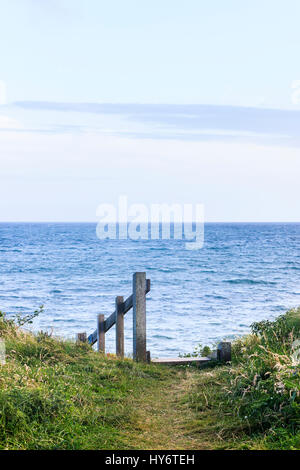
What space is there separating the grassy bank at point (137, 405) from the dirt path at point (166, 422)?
0.01 metres

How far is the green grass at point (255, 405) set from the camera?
538cm

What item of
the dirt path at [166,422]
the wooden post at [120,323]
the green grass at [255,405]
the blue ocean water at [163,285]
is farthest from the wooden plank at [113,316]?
the green grass at [255,405]

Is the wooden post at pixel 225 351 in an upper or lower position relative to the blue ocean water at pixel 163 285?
upper

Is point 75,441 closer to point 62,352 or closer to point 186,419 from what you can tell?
point 186,419

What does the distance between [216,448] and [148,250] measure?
6316 centimetres

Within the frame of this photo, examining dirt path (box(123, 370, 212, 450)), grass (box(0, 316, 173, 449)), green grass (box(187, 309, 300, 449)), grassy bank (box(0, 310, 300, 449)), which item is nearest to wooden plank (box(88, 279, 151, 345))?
grass (box(0, 316, 173, 449))

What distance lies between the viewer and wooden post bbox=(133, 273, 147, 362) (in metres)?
9.39

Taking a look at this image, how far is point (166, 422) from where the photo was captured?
6492 mm

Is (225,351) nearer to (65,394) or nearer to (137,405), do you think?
(137,405)

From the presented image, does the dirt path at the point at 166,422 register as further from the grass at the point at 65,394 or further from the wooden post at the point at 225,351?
the wooden post at the point at 225,351

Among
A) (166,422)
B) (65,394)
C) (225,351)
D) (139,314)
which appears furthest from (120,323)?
(65,394)

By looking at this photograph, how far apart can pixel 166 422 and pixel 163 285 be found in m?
30.1

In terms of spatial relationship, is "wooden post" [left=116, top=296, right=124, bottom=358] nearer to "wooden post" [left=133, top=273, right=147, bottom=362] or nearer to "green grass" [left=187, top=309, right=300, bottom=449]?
"wooden post" [left=133, top=273, right=147, bottom=362]
